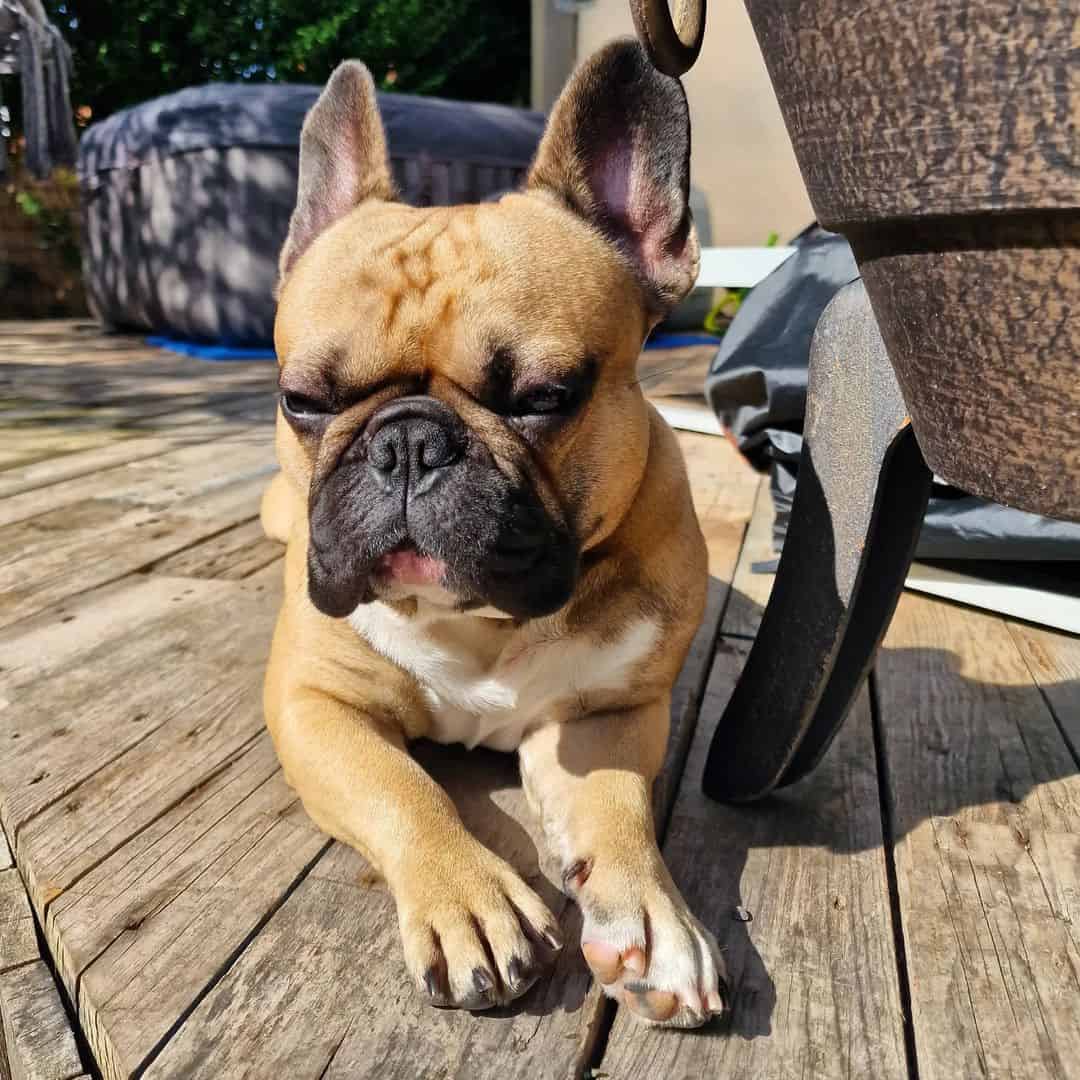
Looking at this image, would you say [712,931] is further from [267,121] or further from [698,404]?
[267,121]

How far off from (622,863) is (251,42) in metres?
10.8

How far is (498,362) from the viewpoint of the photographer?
4.09 ft

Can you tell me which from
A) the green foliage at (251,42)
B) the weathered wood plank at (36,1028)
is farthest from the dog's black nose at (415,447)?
the green foliage at (251,42)

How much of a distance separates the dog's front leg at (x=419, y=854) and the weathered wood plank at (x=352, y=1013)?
1.2 inches

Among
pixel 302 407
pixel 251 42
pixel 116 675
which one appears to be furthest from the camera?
A: pixel 251 42

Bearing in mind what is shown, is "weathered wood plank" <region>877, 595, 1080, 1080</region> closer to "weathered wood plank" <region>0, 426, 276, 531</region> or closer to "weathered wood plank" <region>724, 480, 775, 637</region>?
"weathered wood plank" <region>724, 480, 775, 637</region>

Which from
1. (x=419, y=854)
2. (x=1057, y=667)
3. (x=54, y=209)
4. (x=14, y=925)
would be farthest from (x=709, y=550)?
(x=54, y=209)

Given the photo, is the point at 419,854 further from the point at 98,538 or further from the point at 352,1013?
the point at 98,538

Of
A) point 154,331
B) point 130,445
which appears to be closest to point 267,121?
point 154,331

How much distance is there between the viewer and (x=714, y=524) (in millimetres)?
2826

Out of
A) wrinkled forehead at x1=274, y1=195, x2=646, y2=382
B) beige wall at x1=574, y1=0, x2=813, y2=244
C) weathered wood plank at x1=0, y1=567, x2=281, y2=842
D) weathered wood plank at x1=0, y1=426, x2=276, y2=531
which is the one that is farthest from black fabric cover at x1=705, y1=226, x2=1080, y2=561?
beige wall at x1=574, y1=0, x2=813, y2=244

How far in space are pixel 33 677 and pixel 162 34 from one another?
9.93 meters

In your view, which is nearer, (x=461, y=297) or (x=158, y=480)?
(x=461, y=297)

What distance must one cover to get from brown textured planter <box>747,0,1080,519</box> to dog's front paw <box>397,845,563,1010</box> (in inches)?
25.7
